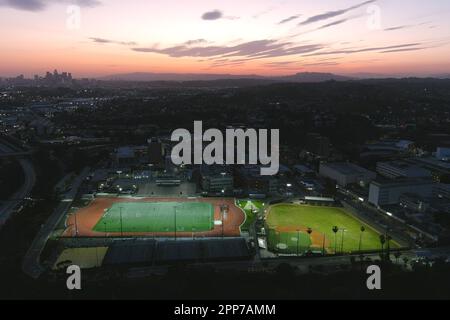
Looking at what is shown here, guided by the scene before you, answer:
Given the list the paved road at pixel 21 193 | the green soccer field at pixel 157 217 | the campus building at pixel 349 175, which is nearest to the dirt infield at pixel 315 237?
the green soccer field at pixel 157 217

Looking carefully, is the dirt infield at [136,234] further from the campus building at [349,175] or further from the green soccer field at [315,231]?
the campus building at [349,175]

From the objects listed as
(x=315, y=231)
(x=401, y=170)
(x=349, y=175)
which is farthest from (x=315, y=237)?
(x=401, y=170)

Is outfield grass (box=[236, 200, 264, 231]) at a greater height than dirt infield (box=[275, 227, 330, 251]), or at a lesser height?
greater

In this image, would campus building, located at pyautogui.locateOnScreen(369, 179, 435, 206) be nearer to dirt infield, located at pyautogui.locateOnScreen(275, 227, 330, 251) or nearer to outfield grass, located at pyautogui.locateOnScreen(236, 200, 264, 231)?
dirt infield, located at pyautogui.locateOnScreen(275, 227, 330, 251)

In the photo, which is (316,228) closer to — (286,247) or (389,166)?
(286,247)

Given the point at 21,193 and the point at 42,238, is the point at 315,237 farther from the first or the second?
the point at 21,193

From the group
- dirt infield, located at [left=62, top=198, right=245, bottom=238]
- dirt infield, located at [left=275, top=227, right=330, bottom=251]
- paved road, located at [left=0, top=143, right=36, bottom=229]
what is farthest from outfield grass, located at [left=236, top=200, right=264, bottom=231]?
paved road, located at [left=0, top=143, right=36, bottom=229]
